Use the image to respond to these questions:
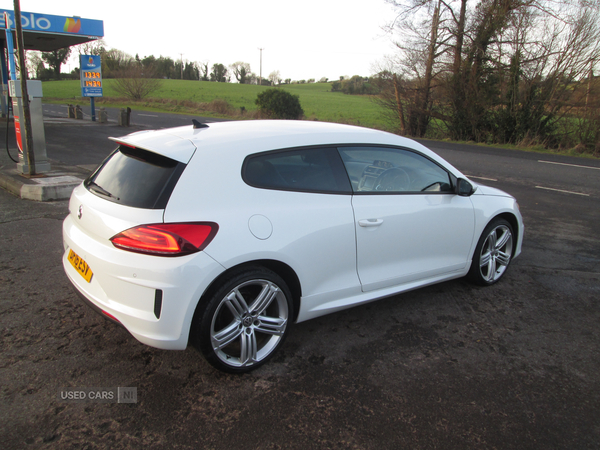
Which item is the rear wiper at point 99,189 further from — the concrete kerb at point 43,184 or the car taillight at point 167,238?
the concrete kerb at point 43,184

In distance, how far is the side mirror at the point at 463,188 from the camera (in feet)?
13.0

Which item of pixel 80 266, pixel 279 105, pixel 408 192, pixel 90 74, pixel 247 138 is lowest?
pixel 80 266

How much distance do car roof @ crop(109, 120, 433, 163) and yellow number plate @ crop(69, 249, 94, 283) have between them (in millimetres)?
851

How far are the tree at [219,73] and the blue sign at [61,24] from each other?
86.9 meters

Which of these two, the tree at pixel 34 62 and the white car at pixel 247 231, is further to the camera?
the tree at pixel 34 62

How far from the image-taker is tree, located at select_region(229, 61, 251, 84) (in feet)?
328

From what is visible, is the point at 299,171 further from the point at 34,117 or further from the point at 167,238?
the point at 34,117

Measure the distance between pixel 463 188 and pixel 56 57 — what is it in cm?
8491

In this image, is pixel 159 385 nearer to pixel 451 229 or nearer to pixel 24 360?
pixel 24 360

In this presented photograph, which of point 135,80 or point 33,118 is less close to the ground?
point 135,80

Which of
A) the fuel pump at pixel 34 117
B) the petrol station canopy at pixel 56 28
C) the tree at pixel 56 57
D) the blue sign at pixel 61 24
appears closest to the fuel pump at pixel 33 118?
the fuel pump at pixel 34 117

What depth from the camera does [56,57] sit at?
73125mm

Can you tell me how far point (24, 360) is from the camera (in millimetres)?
2963

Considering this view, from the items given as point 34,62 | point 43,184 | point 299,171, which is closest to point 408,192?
point 299,171
